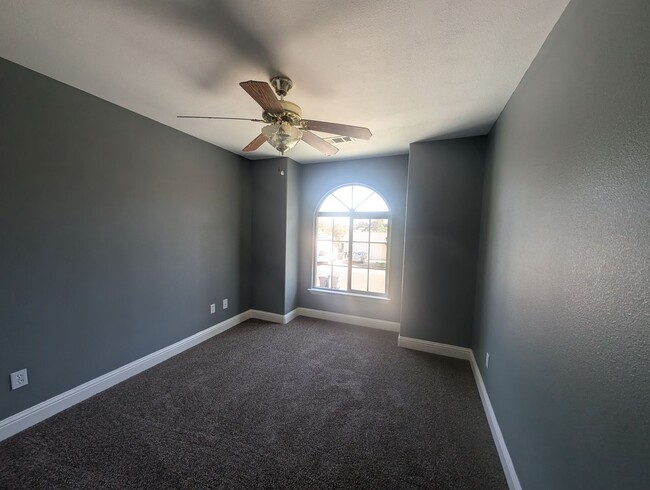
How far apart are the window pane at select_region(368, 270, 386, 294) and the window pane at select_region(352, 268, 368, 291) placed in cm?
8

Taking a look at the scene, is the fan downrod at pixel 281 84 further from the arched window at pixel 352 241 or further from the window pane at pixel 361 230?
the window pane at pixel 361 230

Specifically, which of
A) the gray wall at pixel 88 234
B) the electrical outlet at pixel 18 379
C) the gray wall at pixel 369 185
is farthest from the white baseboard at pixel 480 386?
the electrical outlet at pixel 18 379

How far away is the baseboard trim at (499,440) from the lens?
1.47 meters

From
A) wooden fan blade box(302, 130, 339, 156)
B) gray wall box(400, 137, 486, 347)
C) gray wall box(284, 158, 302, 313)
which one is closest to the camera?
wooden fan blade box(302, 130, 339, 156)

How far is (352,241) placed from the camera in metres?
4.02

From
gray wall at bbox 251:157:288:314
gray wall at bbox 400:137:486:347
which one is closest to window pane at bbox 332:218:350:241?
gray wall at bbox 251:157:288:314

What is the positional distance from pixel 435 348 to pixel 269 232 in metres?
2.75

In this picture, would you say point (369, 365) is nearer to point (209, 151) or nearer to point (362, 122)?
point (362, 122)

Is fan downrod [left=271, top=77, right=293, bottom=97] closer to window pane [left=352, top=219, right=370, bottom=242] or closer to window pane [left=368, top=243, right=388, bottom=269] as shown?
window pane [left=352, top=219, right=370, bottom=242]

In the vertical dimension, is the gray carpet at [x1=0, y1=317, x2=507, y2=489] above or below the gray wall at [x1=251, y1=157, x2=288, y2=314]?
below

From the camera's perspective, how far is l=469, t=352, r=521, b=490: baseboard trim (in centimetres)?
147

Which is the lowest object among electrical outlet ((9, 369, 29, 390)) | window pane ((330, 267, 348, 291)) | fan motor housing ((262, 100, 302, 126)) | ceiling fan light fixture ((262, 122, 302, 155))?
electrical outlet ((9, 369, 29, 390))

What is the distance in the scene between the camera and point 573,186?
3.41ft

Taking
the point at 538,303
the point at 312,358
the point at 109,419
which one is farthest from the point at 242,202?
the point at 538,303
